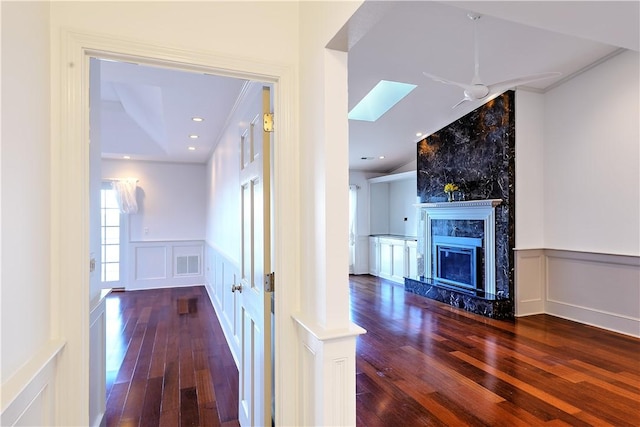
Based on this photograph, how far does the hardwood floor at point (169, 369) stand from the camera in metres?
2.38

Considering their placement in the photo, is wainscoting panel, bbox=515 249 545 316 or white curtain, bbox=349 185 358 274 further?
white curtain, bbox=349 185 358 274

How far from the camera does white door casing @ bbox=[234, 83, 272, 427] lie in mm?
1712

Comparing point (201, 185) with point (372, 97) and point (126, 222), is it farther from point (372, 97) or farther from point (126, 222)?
point (372, 97)

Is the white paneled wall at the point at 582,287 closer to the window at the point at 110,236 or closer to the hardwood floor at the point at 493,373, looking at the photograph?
the hardwood floor at the point at 493,373

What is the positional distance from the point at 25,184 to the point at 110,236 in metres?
6.28

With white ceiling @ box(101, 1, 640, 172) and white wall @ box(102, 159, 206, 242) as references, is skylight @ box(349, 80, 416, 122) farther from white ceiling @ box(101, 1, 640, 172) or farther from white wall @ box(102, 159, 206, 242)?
white wall @ box(102, 159, 206, 242)

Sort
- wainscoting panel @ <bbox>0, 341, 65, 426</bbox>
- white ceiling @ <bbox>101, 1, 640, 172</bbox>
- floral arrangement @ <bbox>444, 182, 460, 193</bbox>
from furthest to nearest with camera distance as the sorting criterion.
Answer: floral arrangement @ <bbox>444, 182, 460, 193</bbox>
white ceiling @ <bbox>101, 1, 640, 172</bbox>
wainscoting panel @ <bbox>0, 341, 65, 426</bbox>

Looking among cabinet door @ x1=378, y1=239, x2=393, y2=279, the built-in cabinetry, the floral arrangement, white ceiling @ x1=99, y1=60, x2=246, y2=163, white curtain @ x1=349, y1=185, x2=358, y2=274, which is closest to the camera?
white ceiling @ x1=99, y1=60, x2=246, y2=163

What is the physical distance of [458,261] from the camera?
17.9 feet

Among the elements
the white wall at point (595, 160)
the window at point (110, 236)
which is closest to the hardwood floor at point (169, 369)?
the window at point (110, 236)

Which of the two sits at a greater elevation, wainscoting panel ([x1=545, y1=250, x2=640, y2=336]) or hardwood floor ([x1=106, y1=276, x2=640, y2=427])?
wainscoting panel ([x1=545, y1=250, x2=640, y2=336])

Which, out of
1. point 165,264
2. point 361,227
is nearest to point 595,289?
point 361,227

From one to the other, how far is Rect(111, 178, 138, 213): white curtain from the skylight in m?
4.25

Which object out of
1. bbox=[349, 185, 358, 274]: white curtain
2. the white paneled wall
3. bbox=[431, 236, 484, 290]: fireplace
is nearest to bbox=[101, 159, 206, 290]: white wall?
bbox=[349, 185, 358, 274]: white curtain
